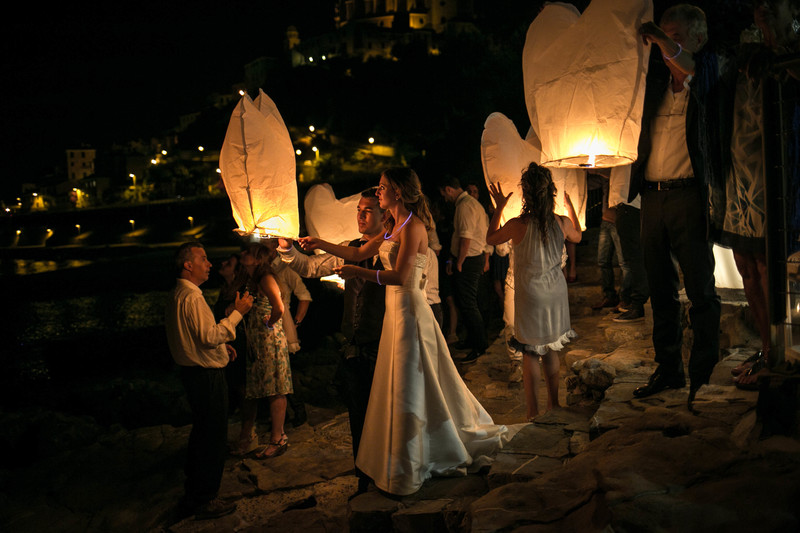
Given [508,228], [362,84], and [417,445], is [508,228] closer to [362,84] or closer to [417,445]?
[417,445]

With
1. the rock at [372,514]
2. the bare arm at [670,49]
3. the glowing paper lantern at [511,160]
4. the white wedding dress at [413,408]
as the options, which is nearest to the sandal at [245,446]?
the white wedding dress at [413,408]

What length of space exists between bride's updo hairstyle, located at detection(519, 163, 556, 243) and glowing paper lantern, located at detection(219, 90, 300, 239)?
1.72 meters

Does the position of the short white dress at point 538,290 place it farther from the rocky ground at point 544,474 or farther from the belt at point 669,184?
the belt at point 669,184

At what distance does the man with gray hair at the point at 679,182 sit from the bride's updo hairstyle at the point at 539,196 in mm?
767

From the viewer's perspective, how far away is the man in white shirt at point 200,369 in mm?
4258

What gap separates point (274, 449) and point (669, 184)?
428 centimetres

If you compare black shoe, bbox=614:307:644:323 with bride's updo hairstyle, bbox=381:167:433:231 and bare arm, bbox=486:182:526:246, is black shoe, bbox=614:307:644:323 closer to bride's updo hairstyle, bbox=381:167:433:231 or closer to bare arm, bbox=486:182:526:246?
bare arm, bbox=486:182:526:246

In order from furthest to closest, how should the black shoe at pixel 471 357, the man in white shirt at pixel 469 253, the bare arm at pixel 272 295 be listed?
the black shoe at pixel 471 357, the man in white shirt at pixel 469 253, the bare arm at pixel 272 295

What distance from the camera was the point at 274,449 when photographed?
556 centimetres

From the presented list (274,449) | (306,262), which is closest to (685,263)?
(306,262)

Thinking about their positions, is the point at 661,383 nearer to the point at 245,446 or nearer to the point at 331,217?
A: the point at 331,217

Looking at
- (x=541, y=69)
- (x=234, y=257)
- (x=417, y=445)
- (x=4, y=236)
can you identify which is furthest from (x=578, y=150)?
(x=4, y=236)

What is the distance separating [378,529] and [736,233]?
8.26 ft

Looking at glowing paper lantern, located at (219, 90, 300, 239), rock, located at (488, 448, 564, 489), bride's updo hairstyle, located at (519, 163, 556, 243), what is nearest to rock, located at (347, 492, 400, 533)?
rock, located at (488, 448, 564, 489)
